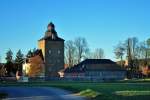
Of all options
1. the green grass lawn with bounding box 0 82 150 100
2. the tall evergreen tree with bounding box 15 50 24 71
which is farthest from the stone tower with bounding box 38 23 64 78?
the green grass lawn with bounding box 0 82 150 100

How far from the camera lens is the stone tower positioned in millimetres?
137875

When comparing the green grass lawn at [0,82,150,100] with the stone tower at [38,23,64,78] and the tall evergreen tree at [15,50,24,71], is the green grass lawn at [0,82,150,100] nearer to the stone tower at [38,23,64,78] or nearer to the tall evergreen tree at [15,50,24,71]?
the stone tower at [38,23,64,78]

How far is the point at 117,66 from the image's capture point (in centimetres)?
14050

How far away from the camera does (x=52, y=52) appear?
141 meters

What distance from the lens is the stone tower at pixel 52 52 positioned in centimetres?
13788

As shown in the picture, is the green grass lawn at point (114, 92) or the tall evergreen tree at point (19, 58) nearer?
the green grass lawn at point (114, 92)

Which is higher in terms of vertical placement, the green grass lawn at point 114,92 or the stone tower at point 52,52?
the stone tower at point 52,52

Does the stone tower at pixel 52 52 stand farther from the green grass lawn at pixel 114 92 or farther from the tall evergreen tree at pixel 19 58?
the green grass lawn at pixel 114 92

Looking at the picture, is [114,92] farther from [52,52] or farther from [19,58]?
[19,58]

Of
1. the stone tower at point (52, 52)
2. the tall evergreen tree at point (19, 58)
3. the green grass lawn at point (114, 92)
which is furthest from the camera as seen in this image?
the tall evergreen tree at point (19, 58)

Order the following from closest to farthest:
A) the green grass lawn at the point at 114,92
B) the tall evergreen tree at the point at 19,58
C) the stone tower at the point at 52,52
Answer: the green grass lawn at the point at 114,92 → the stone tower at the point at 52,52 → the tall evergreen tree at the point at 19,58

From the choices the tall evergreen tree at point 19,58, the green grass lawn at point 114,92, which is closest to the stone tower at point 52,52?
the tall evergreen tree at point 19,58

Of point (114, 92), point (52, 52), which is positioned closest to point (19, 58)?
point (52, 52)

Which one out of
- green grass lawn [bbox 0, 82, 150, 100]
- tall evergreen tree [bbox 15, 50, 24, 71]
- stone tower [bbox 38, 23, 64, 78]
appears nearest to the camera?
green grass lawn [bbox 0, 82, 150, 100]
